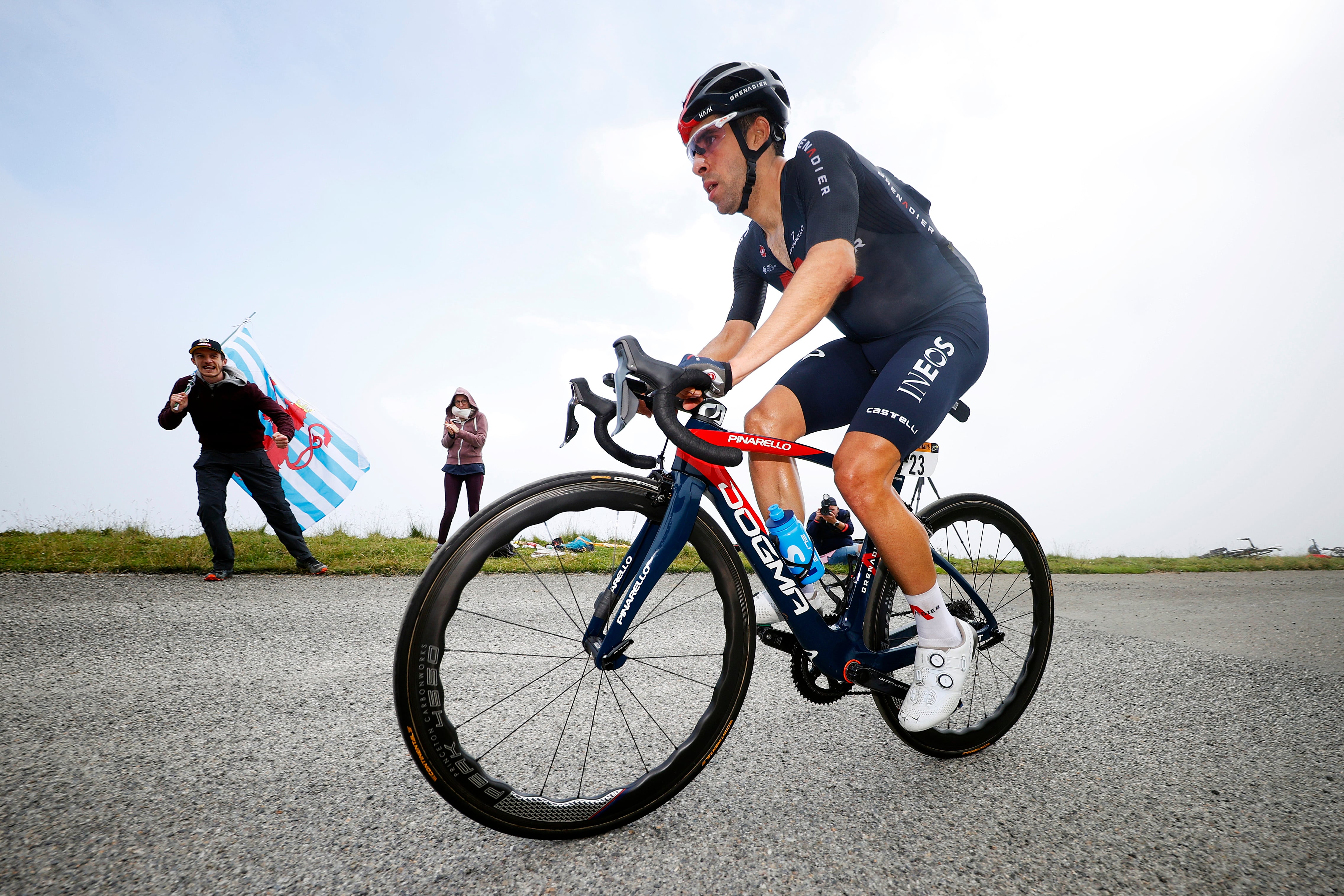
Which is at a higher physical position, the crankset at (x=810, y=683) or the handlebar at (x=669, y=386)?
the handlebar at (x=669, y=386)

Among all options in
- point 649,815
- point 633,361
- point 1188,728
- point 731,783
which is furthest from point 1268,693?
point 633,361

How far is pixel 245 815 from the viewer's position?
5.41ft

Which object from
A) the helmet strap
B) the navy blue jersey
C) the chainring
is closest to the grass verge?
the chainring

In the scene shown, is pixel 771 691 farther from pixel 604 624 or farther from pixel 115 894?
pixel 115 894

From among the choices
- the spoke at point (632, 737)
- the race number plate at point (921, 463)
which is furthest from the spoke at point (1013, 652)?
the spoke at point (632, 737)

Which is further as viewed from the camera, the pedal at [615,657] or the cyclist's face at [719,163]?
the cyclist's face at [719,163]

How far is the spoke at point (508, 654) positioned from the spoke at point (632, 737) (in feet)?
1.63

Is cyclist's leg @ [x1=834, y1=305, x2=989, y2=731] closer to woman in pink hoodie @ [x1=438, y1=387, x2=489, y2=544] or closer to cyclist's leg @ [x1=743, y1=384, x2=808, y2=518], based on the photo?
cyclist's leg @ [x1=743, y1=384, x2=808, y2=518]

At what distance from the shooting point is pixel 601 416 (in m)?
1.66

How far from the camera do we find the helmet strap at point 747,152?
2.23 m

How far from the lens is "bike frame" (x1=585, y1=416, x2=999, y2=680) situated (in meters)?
1.67

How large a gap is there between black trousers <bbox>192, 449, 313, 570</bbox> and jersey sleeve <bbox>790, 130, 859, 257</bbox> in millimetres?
6069

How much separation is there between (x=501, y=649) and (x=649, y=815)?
74.5 inches

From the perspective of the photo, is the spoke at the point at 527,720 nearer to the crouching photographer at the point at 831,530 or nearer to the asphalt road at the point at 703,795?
the asphalt road at the point at 703,795
